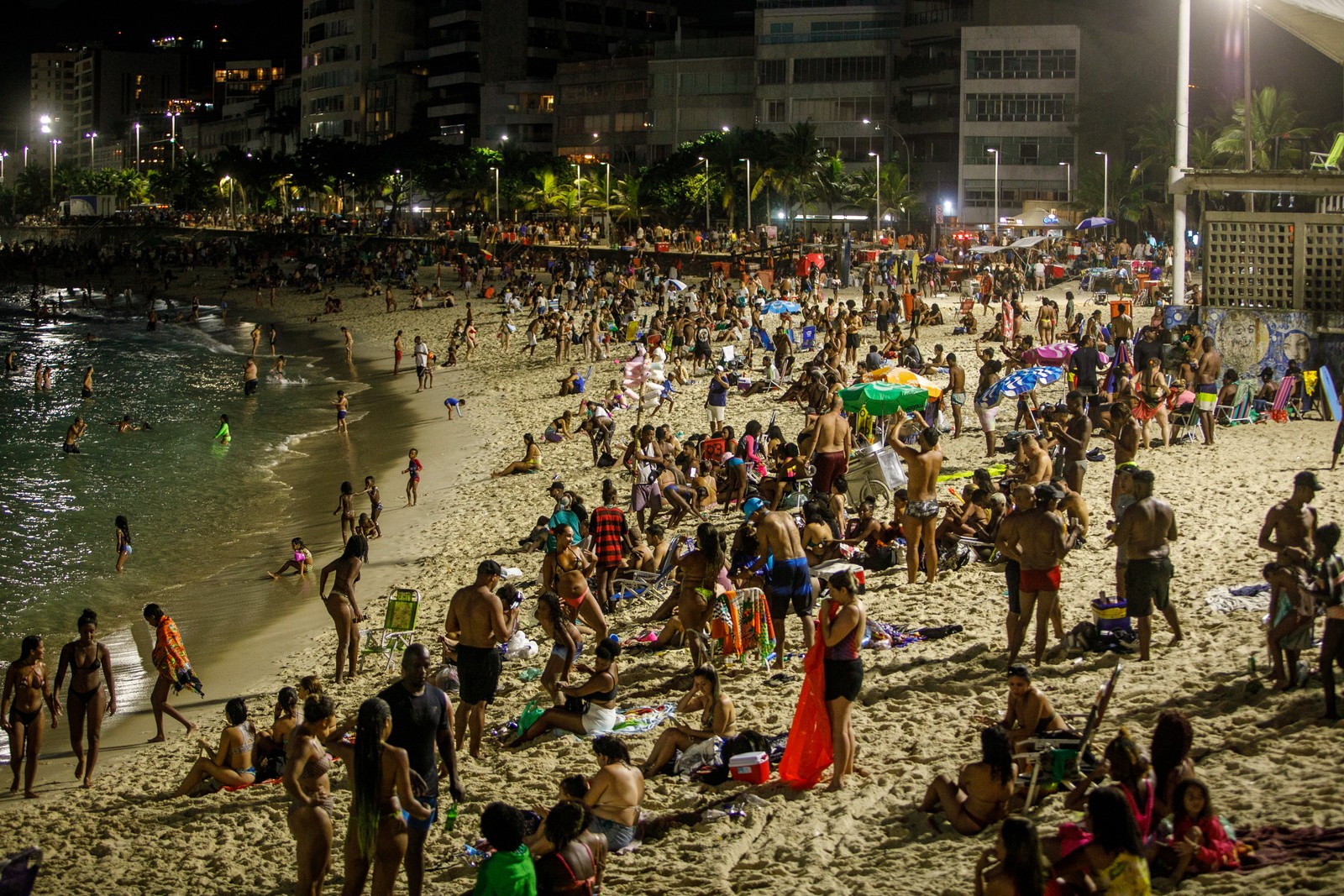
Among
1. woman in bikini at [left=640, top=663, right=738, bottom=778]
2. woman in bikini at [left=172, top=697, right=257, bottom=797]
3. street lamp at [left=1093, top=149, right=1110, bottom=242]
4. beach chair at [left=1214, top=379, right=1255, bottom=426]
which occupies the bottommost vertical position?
woman in bikini at [left=172, top=697, right=257, bottom=797]

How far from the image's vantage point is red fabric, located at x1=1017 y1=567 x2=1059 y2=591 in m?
8.75

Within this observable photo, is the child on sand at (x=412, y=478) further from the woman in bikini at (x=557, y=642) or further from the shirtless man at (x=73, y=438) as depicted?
the shirtless man at (x=73, y=438)

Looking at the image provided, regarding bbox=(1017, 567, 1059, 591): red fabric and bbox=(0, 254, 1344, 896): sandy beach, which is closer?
bbox=(0, 254, 1344, 896): sandy beach

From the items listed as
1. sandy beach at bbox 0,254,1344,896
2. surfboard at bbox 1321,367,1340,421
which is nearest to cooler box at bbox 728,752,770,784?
sandy beach at bbox 0,254,1344,896

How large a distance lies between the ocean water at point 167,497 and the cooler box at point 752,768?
21.0ft

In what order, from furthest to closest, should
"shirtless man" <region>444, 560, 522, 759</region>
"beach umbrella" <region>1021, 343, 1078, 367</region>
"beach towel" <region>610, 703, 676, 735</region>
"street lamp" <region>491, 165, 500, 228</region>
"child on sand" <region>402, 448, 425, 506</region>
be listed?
"street lamp" <region>491, 165, 500, 228</region> → "child on sand" <region>402, 448, 425, 506</region> → "beach umbrella" <region>1021, 343, 1078, 367</region> → "beach towel" <region>610, 703, 676, 735</region> → "shirtless man" <region>444, 560, 522, 759</region>

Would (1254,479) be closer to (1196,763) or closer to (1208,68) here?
(1196,763)

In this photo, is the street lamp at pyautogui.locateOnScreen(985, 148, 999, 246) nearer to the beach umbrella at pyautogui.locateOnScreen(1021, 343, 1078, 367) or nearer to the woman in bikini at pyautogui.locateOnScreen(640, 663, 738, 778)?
the beach umbrella at pyautogui.locateOnScreen(1021, 343, 1078, 367)

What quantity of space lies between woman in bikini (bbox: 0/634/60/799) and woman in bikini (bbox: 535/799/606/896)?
17.2 feet

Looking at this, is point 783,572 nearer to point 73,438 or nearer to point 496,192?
point 73,438

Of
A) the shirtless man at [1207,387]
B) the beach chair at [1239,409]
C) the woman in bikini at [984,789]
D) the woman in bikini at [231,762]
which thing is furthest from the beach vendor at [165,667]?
the beach chair at [1239,409]

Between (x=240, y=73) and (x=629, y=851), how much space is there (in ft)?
615

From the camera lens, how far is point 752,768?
7852 mm

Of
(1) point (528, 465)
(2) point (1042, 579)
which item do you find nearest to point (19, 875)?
(2) point (1042, 579)
